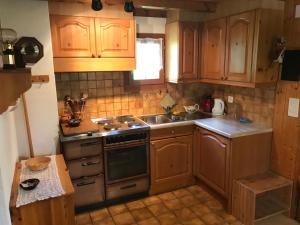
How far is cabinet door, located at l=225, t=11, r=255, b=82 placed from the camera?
2.49 meters

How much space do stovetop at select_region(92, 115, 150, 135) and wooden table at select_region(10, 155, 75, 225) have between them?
0.90 m

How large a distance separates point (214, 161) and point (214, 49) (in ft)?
4.27

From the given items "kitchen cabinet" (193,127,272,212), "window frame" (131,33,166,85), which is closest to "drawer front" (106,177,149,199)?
"kitchen cabinet" (193,127,272,212)

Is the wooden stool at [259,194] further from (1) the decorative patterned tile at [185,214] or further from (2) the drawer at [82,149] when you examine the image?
(2) the drawer at [82,149]

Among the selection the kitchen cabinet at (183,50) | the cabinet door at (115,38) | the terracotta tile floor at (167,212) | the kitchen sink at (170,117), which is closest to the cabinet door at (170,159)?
the terracotta tile floor at (167,212)

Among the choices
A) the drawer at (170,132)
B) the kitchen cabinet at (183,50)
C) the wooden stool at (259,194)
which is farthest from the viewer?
the kitchen cabinet at (183,50)

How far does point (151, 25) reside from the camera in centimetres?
321

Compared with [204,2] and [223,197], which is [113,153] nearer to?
[223,197]

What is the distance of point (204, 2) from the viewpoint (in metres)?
2.87

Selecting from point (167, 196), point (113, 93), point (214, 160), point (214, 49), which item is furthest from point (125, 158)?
point (214, 49)

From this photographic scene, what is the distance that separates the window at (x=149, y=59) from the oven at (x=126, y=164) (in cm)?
86

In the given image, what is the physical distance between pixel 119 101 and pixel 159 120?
0.58 meters

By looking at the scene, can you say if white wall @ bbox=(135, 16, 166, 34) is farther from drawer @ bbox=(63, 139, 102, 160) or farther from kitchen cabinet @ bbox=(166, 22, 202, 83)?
drawer @ bbox=(63, 139, 102, 160)

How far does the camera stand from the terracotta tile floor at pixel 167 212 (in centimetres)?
253
